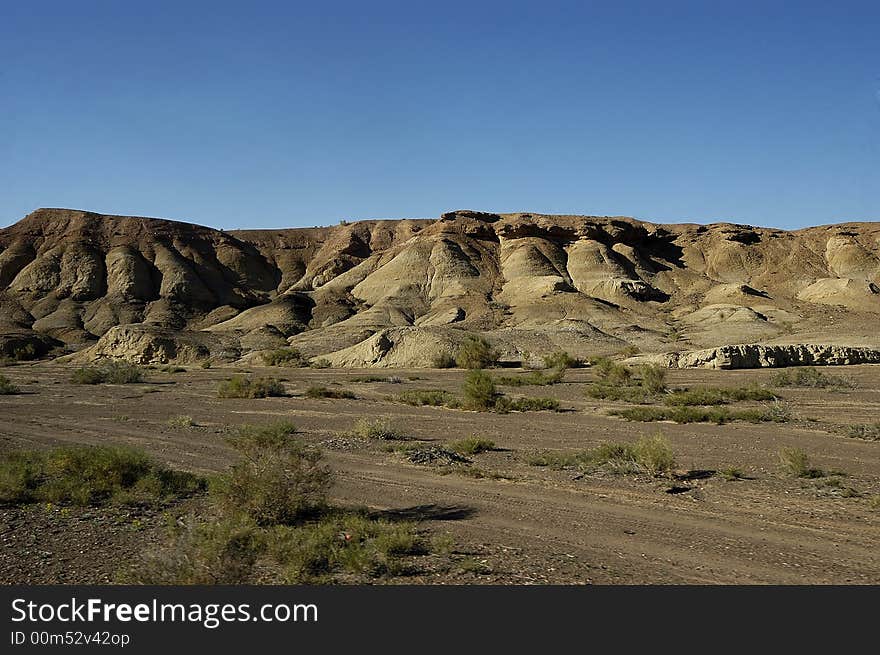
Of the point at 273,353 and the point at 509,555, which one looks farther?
the point at 273,353

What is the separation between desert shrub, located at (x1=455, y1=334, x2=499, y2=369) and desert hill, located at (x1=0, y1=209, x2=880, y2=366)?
8.63ft

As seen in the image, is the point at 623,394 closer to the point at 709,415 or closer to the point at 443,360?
the point at 709,415

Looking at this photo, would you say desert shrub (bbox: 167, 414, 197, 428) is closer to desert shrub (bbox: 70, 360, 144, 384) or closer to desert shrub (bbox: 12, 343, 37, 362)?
desert shrub (bbox: 70, 360, 144, 384)

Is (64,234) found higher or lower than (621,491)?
higher

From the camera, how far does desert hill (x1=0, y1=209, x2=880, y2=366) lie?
55.9 m

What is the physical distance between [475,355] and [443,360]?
2.42 m

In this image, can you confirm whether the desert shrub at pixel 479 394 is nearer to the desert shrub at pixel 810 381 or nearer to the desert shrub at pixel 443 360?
the desert shrub at pixel 810 381

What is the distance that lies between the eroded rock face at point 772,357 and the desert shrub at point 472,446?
25665mm

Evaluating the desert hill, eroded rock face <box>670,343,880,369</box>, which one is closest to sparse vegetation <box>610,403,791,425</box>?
eroded rock face <box>670,343,880,369</box>

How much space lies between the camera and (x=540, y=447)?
1734 cm

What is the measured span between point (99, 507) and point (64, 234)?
96678 mm

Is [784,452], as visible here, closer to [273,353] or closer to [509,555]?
[509,555]

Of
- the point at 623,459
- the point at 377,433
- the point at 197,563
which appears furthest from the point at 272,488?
the point at 377,433

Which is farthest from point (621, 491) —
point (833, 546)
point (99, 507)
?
point (99, 507)
